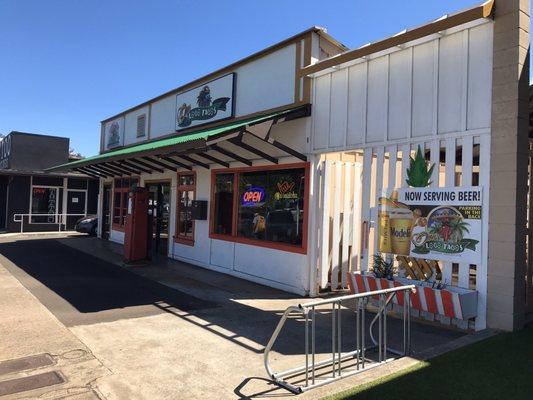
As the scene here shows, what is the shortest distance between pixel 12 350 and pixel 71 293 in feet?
10.1

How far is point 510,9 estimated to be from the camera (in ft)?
19.4

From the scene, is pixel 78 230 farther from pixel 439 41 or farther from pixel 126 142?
pixel 439 41

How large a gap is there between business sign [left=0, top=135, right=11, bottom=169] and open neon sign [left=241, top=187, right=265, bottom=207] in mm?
20237

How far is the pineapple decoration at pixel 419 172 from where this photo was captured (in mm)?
6789

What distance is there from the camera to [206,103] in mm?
12164

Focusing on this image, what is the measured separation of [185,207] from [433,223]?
26.1 feet

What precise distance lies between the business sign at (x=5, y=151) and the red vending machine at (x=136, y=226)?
1735cm

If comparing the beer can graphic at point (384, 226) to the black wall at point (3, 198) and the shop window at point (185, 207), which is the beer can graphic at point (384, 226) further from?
the black wall at point (3, 198)

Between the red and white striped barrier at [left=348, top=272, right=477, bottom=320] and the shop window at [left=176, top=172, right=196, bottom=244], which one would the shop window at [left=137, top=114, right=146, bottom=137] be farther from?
the red and white striped barrier at [left=348, top=272, right=477, bottom=320]

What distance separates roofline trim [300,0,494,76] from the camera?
5.97m

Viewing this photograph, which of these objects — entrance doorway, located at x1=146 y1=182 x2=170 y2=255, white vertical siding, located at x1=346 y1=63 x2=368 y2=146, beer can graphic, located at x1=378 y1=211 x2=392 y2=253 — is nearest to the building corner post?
beer can graphic, located at x1=378 y1=211 x2=392 y2=253

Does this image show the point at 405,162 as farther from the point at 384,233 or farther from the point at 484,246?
the point at 484,246

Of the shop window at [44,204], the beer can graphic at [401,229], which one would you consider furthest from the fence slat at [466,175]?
the shop window at [44,204]

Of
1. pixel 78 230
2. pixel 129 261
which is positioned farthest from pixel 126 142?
pixel 129 261
